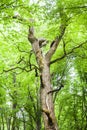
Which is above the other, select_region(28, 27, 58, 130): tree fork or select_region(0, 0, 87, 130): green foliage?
select_region(0, 0, 87, 130): green foliage

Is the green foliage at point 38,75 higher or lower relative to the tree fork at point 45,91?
higher

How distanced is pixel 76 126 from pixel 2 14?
15561mm

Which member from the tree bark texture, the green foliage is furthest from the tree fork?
the green foliage

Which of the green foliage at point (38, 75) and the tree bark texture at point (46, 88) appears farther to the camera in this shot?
the green foliage at point (38, 75)

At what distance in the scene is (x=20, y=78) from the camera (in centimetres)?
2142

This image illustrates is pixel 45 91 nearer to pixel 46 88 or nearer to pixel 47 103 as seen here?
pixel 46 88

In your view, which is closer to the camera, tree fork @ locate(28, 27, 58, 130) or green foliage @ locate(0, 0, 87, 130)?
tree fork @ locate(28, 27, 58, 130)

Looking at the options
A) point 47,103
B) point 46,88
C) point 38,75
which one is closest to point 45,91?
point 46,88

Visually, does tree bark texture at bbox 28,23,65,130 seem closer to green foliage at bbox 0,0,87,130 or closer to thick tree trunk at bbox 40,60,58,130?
thick tree trunk at bbox 40,60,58,130

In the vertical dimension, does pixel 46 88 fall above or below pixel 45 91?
above

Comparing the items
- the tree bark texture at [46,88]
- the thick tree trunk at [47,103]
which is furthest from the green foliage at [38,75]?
the thick tree trunk at [47,103]

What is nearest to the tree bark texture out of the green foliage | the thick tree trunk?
the thick tree trunk

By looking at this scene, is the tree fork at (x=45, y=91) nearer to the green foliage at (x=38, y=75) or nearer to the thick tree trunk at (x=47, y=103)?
the thick tree trunk at (x=47, y=103)

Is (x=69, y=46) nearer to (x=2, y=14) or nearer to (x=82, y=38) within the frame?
(x=82, y=38)
